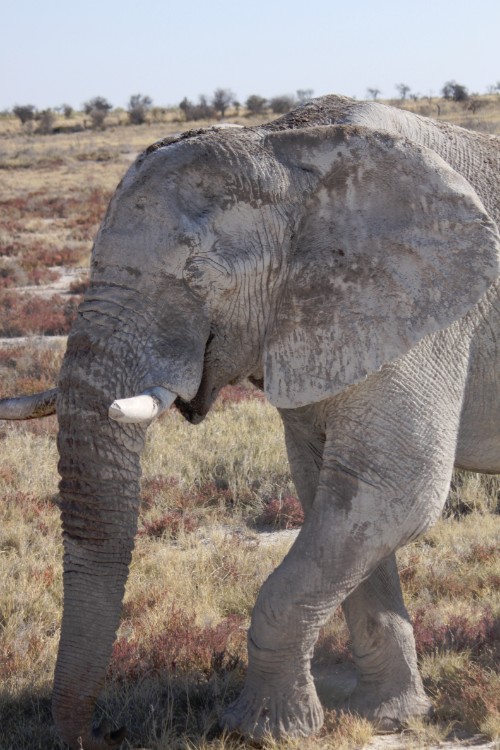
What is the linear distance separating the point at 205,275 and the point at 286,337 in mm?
378

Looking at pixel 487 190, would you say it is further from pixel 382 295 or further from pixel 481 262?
pixel 382 295

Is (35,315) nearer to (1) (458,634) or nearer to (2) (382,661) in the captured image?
(1) (458,634)

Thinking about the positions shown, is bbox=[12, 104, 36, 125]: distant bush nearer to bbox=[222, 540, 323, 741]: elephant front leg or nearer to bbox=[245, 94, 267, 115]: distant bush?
bbox=[245, 94, 267, 115]: distant bush

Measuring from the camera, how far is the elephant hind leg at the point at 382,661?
4457mm

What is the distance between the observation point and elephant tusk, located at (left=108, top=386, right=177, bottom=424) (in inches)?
122

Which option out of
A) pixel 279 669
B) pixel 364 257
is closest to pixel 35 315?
pixel 279 669

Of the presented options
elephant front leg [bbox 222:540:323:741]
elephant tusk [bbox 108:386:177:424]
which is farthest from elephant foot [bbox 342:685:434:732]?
elephant tusk [bbox 108:386:177:424]

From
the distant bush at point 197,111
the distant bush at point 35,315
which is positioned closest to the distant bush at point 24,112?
the distant bush at point 197,111

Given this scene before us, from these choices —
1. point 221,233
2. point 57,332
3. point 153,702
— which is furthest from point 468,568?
point 57,332

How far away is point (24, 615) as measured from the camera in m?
5.52

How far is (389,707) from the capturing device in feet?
14.6

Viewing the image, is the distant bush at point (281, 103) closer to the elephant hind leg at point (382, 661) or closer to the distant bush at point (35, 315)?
the distant bush at point (35, 315)

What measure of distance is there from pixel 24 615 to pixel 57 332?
8813mm

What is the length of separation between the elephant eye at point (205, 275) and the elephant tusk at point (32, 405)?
61 cm
